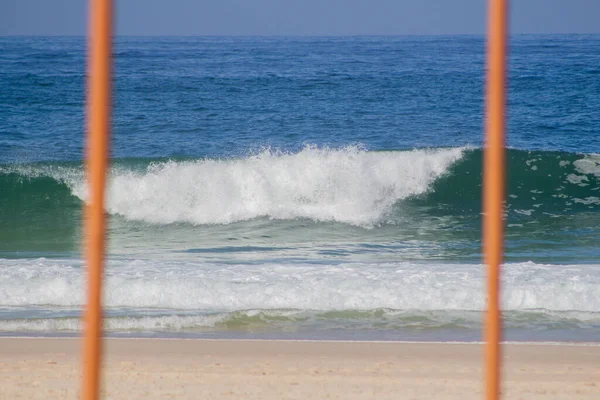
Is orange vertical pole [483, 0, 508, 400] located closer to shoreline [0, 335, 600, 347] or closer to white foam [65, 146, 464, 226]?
shoreline [0, 335, 600, 347]

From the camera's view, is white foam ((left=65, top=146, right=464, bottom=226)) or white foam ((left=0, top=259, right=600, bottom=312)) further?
white foam ((left=65, top=146, right=464, bottom=226))

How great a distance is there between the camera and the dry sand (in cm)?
443

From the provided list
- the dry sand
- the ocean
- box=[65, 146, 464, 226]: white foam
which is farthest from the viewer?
box=[65, 146, 464, 226]: white foam

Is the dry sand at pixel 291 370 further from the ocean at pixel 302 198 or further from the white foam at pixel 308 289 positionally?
the white foam at pixel 308 289

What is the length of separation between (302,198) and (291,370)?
Result: 8.49 m

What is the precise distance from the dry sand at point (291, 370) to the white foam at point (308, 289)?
3.60 ft

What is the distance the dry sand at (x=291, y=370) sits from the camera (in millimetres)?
4434

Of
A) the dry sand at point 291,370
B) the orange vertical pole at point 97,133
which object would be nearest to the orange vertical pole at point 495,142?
the orange vertical pole at point 97,133

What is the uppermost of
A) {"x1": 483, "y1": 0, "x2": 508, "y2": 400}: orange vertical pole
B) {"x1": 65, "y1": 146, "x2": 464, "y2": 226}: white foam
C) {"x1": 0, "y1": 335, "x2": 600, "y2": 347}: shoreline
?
{"x1": 483, "y1": 0, "x2": 508, "y2": 400}: orange vertical pole

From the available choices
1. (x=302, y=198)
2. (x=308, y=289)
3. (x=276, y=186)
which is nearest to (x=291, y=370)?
(x=308, y=289)

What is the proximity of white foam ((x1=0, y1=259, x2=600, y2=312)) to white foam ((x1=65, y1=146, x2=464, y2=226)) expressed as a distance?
186 inches

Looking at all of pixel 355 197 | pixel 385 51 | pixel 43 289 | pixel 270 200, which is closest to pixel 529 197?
pixel 355 197

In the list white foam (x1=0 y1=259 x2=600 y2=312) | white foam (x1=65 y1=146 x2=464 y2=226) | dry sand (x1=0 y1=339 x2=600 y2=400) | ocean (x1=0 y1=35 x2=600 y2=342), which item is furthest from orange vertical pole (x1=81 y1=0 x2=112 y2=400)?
white foam (x1=65 y1=146 x2=464 y2=226)

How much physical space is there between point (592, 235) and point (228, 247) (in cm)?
474
